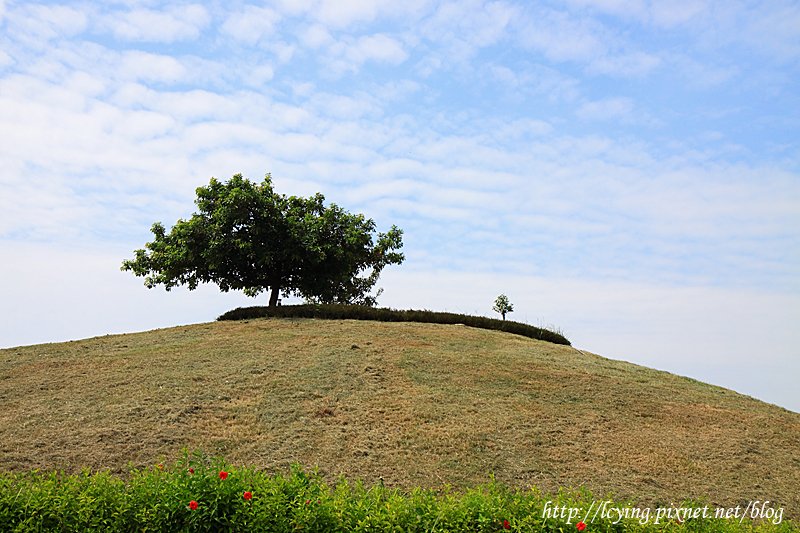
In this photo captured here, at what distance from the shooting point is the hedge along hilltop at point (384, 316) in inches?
709

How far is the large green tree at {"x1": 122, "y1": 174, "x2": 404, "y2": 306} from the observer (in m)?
20.3

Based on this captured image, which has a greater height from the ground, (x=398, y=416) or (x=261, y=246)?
(x=261, y=246)

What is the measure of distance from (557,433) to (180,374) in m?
6.81

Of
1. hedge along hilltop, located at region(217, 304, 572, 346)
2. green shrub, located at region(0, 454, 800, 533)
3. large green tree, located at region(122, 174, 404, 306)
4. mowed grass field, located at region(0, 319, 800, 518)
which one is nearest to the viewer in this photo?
green shrub, located at region(0, 454, 800, 533)

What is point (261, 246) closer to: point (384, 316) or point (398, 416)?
point (384, 316)

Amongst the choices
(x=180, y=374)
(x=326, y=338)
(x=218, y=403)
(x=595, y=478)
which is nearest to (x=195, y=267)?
(x=326, y=338)

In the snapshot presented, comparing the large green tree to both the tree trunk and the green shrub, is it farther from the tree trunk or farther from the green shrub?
the green shrub

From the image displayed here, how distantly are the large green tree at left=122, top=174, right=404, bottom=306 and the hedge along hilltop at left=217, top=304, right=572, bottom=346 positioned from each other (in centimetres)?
202

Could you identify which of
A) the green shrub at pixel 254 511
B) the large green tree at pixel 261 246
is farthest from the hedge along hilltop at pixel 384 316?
the green shrub at pixel 254 511

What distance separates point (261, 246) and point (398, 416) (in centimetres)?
1115

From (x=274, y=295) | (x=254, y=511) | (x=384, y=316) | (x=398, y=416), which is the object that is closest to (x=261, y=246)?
(x=274, y=295)

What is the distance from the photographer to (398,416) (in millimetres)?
10438

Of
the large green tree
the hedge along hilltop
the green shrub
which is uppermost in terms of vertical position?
the large green tree

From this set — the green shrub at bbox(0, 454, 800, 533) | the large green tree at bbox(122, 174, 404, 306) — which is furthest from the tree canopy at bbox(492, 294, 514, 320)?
the green shrub at bbox(0, 454, 800, 533)
